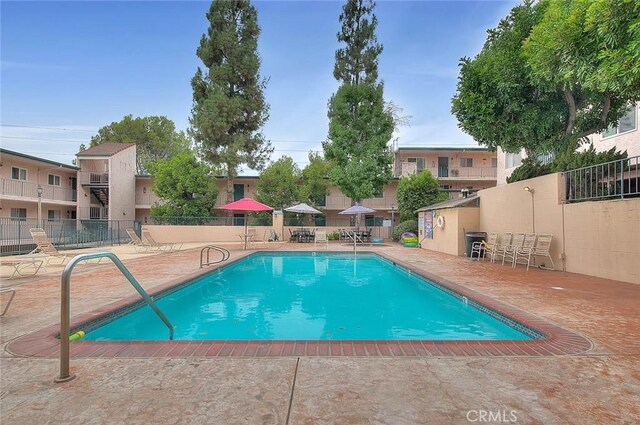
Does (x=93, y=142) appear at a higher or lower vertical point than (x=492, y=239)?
higher

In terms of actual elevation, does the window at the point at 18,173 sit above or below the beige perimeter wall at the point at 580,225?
above

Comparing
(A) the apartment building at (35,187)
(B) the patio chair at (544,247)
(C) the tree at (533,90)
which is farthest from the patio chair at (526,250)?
(A) the apartment building at (35,187)

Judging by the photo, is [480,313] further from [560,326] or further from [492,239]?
[492,239]

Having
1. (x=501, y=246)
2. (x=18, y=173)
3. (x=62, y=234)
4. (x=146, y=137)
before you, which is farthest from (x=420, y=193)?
(x=146, y=137)

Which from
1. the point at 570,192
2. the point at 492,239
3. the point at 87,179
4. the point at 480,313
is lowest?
the point at 480,313

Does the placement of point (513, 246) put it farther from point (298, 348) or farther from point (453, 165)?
point (453, 165)

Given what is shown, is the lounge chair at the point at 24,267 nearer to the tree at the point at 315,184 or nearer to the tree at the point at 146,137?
the tree at the point at 315,184

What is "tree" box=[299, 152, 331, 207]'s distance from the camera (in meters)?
27.0

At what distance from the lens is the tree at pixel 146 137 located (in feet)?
124

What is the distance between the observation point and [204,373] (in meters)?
2.98

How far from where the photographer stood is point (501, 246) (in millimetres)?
11547

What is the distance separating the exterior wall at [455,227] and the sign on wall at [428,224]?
2.91ft

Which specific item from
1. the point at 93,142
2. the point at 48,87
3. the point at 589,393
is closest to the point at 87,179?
the point at 48,87

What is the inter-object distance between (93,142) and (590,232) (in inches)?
1710
